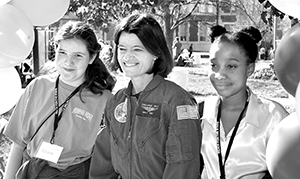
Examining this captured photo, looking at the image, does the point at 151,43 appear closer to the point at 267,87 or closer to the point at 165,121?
the point at 165,121

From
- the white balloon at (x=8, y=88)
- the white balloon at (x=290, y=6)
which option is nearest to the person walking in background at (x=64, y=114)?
the white balloon at (x=8, y=88)

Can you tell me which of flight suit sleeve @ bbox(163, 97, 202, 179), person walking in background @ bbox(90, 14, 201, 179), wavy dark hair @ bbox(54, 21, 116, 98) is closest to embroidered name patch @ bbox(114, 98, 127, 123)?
person walking in background @ bbox(90, 14, 201, 179)

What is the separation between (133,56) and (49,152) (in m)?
0.72

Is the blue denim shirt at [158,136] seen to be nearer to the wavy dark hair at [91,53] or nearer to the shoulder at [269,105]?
the shoulder at [269,105]

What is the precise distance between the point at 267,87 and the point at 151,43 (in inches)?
360

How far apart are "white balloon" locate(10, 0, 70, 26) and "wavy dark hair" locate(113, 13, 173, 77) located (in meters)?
0.68

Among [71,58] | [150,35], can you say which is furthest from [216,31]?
[71,58]

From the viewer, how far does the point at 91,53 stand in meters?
2.46

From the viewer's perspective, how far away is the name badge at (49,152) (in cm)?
222

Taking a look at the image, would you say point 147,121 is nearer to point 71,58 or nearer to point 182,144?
point 182,144

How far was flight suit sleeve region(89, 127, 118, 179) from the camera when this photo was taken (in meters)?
2.11

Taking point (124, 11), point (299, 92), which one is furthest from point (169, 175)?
point (124, 11)

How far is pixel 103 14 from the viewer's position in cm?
469

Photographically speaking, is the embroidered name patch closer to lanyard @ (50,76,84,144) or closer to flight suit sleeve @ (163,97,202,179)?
flight suit sleeve @ (163,97,202,179)
